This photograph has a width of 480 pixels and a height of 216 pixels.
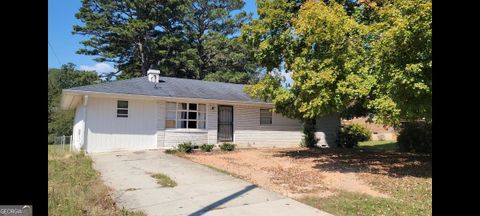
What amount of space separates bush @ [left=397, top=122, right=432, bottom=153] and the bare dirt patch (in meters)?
6.17

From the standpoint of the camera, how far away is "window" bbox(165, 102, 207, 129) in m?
18.4

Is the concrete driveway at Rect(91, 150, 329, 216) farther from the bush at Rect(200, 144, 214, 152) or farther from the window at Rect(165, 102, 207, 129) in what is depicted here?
the window at Rect(165, 102, 207, 129)

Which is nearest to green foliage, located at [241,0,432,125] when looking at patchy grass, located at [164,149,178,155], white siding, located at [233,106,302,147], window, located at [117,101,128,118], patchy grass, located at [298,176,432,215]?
patchy grass, located at [298,176,432,215]

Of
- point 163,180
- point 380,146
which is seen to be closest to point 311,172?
point 163,180

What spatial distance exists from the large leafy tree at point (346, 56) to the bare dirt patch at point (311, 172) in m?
1.77

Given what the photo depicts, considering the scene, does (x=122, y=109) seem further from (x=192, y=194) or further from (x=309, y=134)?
(x=192, y=194)

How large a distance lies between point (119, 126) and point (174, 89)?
12.2 feet

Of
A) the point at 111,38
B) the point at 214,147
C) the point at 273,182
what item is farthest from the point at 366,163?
the point at 111,38

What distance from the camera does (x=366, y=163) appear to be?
43.7ft

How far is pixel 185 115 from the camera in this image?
742 inches
